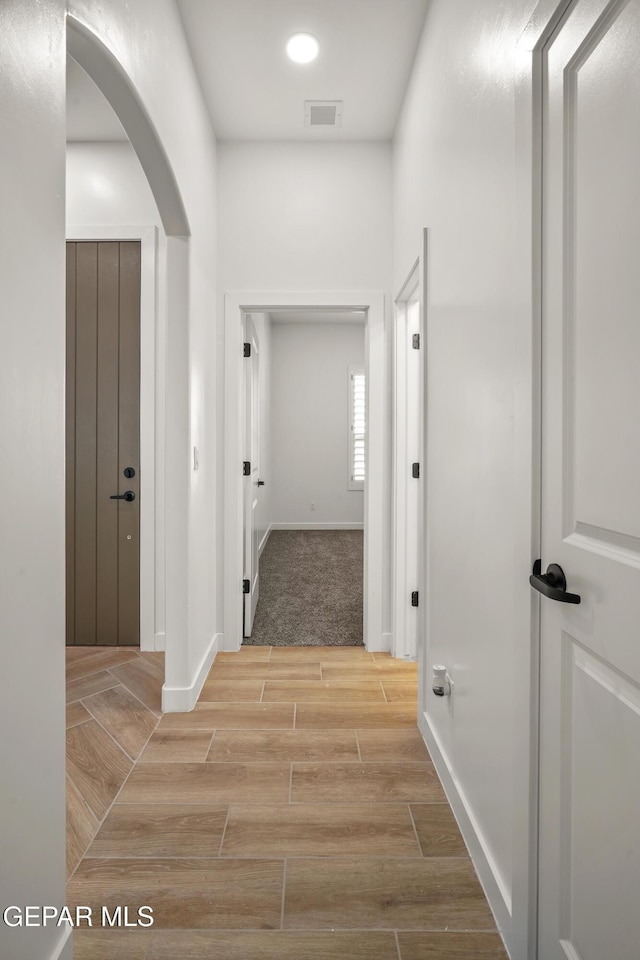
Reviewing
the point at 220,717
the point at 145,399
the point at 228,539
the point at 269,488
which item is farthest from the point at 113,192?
the point at 269,488

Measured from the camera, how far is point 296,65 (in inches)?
108

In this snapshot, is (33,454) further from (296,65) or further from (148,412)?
(296,65)

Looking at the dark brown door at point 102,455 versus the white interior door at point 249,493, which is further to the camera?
the white interior door at point 249,493

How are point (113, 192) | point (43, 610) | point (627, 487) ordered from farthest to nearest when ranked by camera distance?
point (113, 192)
point (43, 610)
point (627, 487)

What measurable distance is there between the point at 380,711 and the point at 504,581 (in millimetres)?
1414

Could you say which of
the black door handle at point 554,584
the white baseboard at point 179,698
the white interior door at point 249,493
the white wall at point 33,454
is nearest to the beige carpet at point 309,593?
the white interior door at point 249,493

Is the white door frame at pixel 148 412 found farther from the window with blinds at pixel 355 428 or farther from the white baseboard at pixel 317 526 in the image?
the window with blinds at pixel 355 428

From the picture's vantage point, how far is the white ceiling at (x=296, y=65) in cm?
244

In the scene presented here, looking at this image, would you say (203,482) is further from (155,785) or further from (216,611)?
(155,785)

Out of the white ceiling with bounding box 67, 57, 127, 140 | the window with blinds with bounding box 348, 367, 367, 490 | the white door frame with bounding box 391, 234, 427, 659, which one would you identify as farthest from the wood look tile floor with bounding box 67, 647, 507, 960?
the window with blinds with bounding box 348, 367, 367, 490

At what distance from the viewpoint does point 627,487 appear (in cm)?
94

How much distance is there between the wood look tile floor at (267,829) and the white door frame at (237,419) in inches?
26.9

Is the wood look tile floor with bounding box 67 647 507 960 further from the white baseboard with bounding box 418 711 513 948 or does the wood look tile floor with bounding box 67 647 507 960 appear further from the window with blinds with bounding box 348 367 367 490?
the window with blinds with bounding box 348 367 367 490

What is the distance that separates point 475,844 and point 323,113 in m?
3.32
